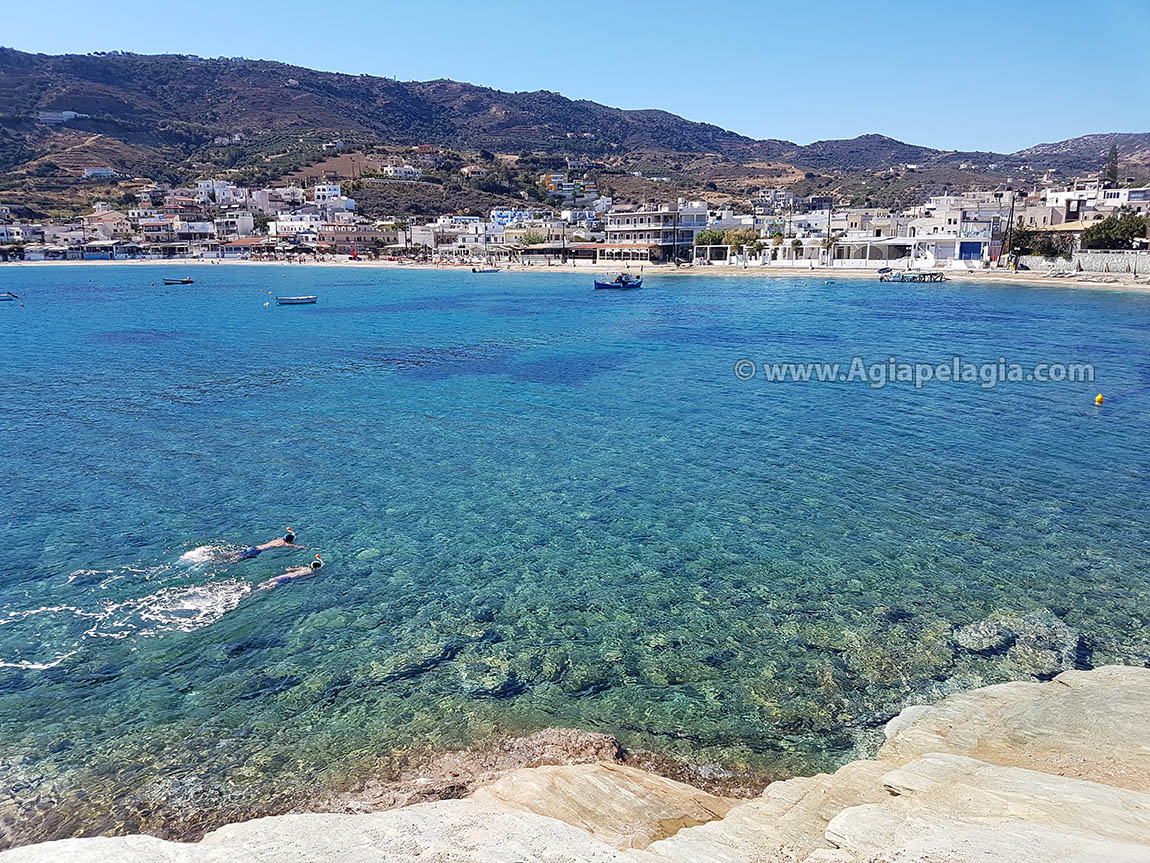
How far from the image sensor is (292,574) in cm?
1547

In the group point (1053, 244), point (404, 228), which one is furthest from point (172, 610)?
point (404, 228)

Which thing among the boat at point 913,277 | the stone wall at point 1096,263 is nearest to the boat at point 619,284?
Result: the boat at point 913,277

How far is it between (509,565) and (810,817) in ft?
29.6

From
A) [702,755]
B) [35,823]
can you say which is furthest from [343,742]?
[702,755]

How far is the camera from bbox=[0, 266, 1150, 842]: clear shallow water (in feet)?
35.6

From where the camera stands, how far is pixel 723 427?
27.3 metres

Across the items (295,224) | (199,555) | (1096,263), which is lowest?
(199,555)

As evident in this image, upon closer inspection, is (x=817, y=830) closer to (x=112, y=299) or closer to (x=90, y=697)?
(x=90, y=697)

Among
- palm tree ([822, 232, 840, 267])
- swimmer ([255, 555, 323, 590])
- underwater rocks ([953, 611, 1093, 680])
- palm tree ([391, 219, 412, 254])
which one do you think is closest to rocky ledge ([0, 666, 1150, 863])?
underwater rocks ([953, 611, 1093, 680])

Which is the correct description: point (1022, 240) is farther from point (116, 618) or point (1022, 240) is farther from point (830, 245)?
point (116, 618)

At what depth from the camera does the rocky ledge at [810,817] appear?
22.0 feet

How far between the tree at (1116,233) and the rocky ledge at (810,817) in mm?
95782

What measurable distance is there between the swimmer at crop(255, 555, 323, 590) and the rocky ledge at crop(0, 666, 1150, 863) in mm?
7216

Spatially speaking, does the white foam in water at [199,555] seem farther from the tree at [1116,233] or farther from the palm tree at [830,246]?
the palm tree at [830,246]
